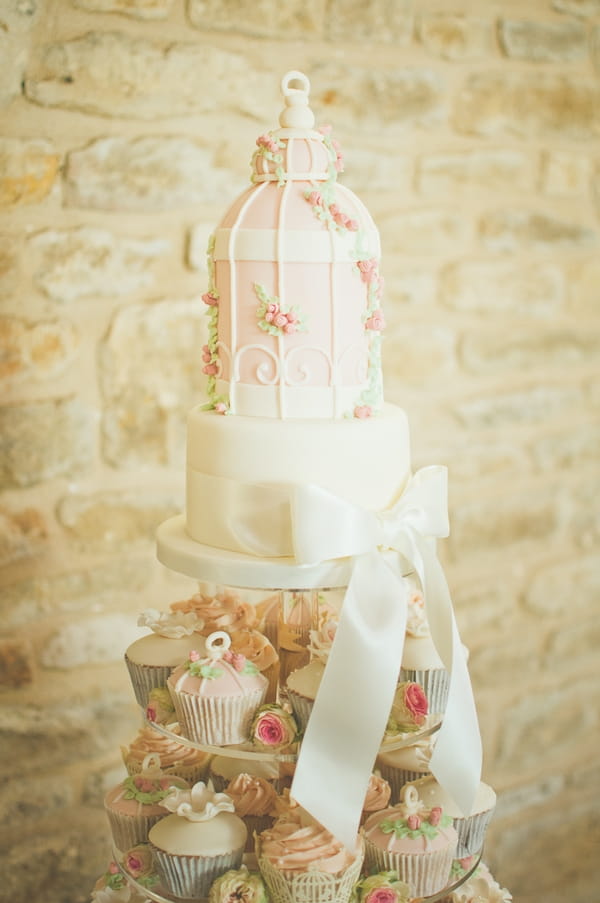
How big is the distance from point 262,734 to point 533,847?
5.78 ft

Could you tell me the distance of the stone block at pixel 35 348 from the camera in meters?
1.95

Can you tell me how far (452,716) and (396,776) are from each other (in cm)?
27

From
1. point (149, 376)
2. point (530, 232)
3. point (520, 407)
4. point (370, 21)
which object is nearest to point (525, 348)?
point (520, 407)

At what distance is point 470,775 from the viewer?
57.9 inches

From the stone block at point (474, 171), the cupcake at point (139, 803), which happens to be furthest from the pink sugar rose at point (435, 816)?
the stone block at point (474, 171)

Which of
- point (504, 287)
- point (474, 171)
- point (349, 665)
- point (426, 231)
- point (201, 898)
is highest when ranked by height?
point (474, 171)

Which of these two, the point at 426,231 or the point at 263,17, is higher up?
the point at 263,17

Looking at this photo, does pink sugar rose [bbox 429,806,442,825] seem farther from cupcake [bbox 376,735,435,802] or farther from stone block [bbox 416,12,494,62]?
stone block [bbox 416,12,494,62]

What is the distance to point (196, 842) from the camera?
4.83ft

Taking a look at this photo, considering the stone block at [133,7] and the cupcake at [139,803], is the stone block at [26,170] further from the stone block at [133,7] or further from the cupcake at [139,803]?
the cupcake at [139,803]

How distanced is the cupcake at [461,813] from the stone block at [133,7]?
1.56 metres

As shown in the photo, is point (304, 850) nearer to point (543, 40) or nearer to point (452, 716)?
point (452, 716)

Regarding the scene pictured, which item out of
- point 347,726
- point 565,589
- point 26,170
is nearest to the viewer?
point 347,726

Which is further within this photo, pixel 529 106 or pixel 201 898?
pixel 529 106
